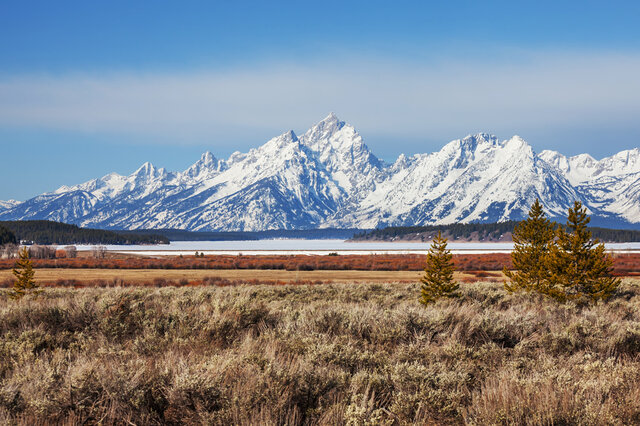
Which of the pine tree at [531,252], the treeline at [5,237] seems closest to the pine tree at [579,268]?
the pine tree at [531,252]

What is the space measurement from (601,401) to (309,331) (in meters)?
4.88

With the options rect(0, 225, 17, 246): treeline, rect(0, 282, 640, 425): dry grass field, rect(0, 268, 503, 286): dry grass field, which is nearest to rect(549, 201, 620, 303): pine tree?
rect(0, 282, 640, 425): dry grass field

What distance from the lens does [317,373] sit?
6020 millimetres

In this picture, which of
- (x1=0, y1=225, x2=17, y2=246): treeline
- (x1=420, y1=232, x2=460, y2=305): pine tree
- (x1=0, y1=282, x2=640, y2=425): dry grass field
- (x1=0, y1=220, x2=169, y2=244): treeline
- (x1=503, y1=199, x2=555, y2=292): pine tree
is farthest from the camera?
(x1=0, y1=220, x2=169, y2=244): treeline

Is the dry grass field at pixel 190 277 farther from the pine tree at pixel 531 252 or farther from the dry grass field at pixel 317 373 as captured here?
the dry grass field at pixel 317 373

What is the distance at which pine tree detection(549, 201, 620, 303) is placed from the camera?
758 inches

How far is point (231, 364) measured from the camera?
6.00 m

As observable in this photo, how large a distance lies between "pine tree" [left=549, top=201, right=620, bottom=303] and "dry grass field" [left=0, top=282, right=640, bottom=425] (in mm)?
10549

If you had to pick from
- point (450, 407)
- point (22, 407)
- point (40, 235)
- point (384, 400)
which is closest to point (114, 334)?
point (22, 407)

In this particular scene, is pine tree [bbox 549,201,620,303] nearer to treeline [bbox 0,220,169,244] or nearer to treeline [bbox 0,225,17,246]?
treeline [bbox 0,225,17,246]

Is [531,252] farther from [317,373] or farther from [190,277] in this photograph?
[190,277]

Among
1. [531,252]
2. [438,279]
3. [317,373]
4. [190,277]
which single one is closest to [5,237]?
[190,277]

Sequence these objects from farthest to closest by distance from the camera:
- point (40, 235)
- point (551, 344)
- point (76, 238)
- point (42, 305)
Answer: point (76, 238), point (40, 235), point (42, 305), point (551, 344)

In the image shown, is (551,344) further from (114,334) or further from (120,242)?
(120,242)
